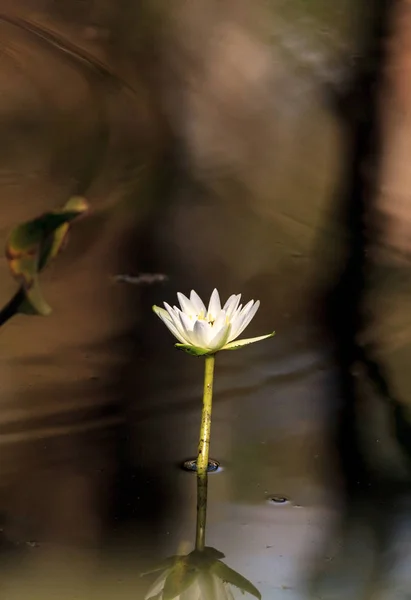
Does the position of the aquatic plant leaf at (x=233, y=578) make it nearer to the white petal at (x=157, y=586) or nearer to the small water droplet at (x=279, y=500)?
the white petal at (x=157, y=586)

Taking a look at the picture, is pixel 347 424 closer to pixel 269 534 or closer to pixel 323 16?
pixel 269 534

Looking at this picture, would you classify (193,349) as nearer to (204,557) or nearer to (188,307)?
(188,307)

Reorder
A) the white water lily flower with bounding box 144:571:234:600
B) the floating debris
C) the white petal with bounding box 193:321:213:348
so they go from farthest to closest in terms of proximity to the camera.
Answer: the floating debris
the white petal with bounding box 193:321:213:348
the white water lily flower with bounding box 144:571:234:600

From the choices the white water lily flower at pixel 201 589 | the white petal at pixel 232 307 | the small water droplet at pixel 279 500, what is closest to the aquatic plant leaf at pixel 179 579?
the white water lily flower at pixel 201 589

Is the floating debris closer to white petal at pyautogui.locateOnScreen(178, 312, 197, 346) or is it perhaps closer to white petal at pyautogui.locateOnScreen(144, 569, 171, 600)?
white petal at pyautogui.locateOnScreen(178, 312, 197, 346)

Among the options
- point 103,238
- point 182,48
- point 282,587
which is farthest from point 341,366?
point 182,48

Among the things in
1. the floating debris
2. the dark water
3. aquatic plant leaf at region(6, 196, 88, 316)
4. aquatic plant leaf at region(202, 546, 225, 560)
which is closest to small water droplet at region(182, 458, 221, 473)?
the dark water

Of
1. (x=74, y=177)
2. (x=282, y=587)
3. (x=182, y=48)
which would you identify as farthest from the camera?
(x=182, y=48)

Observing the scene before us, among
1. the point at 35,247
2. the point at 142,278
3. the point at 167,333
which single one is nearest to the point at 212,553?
the point at 35,247
